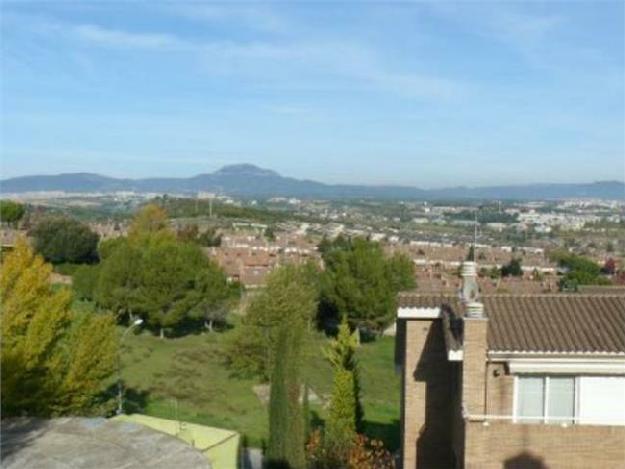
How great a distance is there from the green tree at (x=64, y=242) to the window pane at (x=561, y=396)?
56.5 metres

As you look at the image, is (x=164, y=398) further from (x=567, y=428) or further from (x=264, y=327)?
(x=567, y=428)

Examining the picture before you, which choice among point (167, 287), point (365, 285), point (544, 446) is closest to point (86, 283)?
point (167, 287)

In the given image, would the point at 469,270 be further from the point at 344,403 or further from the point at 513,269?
the point at 513,269

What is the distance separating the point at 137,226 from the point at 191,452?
2271 inches

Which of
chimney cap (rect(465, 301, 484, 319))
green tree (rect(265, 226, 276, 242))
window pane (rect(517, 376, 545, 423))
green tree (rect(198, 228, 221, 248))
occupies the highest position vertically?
chimney cap (rect(465, 301, 484, 319))

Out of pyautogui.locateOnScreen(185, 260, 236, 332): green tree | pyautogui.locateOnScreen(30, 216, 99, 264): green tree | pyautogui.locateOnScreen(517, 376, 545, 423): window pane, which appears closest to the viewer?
pyautogui.locateOnScreen(517, 376, 545, 423): window pane

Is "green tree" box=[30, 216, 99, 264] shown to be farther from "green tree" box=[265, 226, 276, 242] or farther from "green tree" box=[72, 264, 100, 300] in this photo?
"green tree" box=[265, 226, 276, 242]

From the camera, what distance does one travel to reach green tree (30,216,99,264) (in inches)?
2493

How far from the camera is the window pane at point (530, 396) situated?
10938 mm

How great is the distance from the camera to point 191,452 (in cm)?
1057

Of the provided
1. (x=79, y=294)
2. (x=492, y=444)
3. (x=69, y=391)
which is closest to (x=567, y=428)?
(x=492, y=444)

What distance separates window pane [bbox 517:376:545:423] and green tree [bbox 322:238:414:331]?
29.3 metres

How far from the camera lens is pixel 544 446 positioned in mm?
9984

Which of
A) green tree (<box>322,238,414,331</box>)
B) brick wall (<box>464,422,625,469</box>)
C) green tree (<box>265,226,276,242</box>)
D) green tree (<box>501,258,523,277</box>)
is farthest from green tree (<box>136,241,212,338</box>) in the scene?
green tree (<box>265,226,276,242</box>)
